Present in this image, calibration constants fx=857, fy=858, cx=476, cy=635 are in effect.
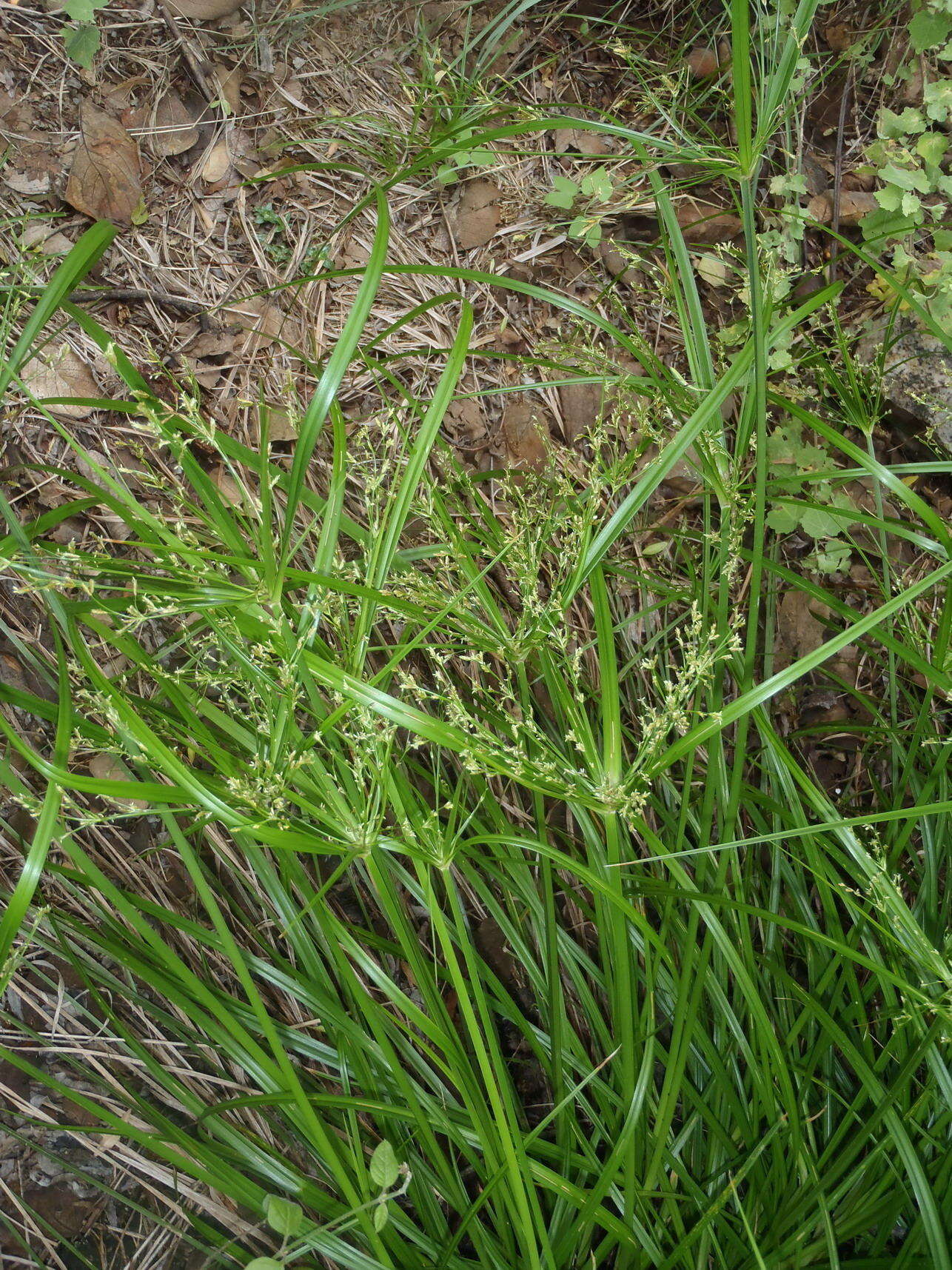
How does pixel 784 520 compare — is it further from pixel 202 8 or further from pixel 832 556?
pixel 202 8

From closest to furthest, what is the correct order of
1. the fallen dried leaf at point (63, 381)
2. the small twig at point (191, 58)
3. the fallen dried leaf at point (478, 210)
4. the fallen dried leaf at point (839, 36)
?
the fallen dried leaf at point (63, 381), the small twig at point (191, 58), the fallen dried leaf at point (478, 210), the fallen dried leaf at point (839, 36)

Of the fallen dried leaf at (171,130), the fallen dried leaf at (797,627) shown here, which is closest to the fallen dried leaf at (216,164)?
the fallen dried leaf at (171,130)

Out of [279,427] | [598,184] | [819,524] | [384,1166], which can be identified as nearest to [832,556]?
[819,524]

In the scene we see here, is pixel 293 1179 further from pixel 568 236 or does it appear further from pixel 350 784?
pixel 568 236

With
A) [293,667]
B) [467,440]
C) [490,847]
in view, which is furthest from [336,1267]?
[467,440]

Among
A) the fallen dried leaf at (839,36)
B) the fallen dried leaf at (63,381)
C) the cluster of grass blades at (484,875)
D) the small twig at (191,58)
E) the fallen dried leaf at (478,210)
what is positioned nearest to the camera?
the cluster of grass blades at (484,875)

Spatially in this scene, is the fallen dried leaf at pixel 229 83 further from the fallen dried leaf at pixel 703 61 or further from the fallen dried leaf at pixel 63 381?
the fallen dried leaf at pixel 703 61

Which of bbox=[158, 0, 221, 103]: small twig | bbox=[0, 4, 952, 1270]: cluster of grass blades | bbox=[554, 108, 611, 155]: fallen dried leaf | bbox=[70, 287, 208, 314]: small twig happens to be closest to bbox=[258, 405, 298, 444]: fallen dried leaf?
bbox=[0, 4, 952, 1270]: cluster of grass blades
